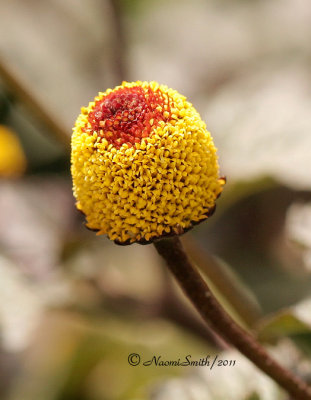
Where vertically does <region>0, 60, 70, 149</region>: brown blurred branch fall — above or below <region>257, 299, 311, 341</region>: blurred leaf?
above

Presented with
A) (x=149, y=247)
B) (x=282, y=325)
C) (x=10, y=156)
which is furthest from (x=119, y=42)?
(x=282, y=325)

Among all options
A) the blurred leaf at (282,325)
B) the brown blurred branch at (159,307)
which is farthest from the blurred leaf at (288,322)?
the brown blurred branch at (159,307)

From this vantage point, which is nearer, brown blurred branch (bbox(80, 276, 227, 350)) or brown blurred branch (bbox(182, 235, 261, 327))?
brown blurred branch (bbox(182, 235, 261, 327))

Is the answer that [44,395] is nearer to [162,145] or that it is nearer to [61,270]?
[61,270]

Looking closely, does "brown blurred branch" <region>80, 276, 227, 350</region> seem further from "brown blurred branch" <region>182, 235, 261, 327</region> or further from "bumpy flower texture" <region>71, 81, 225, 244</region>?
"bumpy flower texture" <region>71, 81, 225, 244</region>

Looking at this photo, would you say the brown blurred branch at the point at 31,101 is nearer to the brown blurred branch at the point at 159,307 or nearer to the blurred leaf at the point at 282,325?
the brown blurred branch at the point at 159,307

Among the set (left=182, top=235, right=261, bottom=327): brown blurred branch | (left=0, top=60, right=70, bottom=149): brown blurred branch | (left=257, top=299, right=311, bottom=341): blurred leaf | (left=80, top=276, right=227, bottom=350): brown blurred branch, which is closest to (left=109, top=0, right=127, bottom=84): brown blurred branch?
(left=0, top=60, right=70, bottom=149): brown blurred branch

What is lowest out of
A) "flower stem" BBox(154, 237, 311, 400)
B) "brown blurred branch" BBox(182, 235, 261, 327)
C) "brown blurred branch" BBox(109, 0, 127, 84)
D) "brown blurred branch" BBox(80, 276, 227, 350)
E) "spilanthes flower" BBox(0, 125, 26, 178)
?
"brown blurred branch" BBox(80, 276, 227, 350)
